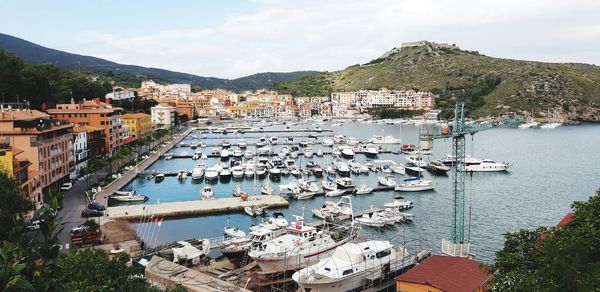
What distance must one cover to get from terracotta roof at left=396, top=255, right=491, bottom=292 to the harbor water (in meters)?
5.11

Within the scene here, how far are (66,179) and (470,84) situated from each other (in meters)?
114

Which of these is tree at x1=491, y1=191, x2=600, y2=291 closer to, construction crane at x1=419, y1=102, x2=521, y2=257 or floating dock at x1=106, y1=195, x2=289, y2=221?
construction crane at x1=419, y1=102, x2=521, y2=257

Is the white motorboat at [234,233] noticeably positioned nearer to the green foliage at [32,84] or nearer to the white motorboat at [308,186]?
the white motorboat at [308,186]

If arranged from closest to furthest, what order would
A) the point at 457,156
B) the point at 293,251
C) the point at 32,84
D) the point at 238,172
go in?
the point at 293,251 → the point at 457,156 → the point at 238,172 → the point at 32,84

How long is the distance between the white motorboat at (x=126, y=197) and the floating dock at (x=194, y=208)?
2629 mm

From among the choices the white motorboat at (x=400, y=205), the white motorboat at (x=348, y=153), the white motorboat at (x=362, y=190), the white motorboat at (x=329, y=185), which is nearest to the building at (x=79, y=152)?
the white motorboat at (x=329, y=185)

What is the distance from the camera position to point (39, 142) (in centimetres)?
2839

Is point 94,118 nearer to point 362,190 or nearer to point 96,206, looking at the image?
point 96,206

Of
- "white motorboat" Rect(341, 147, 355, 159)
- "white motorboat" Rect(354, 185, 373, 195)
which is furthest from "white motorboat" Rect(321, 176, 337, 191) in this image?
"white motorboat" Rect(341, 147, 355, 159)

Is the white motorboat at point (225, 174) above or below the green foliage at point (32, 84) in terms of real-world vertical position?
below

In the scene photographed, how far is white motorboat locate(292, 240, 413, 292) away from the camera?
1529 centimetres

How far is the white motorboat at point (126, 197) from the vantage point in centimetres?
3131

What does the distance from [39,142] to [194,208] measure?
9308 mm

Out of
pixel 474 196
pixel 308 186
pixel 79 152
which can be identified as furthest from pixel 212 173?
pixel 474 196
